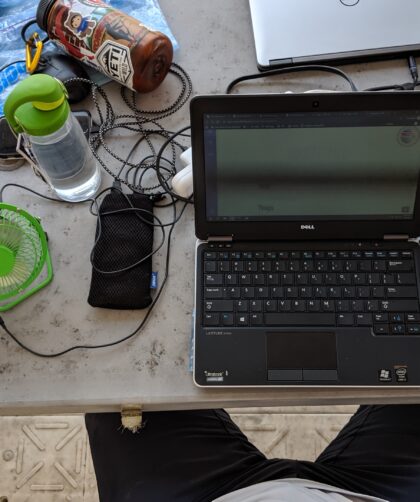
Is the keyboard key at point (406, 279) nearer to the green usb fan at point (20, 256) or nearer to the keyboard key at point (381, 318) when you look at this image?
the keyboard key at point (381, 318)

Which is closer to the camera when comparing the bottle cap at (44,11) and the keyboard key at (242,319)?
the keyboard key at (242,319)

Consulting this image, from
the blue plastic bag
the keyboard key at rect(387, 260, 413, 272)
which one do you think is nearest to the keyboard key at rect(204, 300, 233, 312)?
the keyboard key at rect(387, 260, 413, 272)

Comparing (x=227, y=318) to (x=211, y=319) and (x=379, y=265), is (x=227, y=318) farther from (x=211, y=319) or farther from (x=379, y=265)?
(x=379, y=265)

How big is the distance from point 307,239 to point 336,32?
364mm

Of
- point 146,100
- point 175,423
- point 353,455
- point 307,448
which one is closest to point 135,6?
point 146,100

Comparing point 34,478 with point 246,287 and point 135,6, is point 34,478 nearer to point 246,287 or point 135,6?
point 246,287

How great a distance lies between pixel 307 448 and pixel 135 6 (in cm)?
96

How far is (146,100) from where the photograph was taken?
2.92ft

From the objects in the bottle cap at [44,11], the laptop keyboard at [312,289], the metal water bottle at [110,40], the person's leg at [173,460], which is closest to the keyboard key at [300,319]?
the laptop keyboard at [312,289]

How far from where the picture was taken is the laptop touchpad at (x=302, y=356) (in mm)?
682

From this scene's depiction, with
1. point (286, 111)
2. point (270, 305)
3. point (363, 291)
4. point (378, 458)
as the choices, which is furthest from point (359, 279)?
point (378, 458)

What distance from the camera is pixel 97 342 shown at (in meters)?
0.73

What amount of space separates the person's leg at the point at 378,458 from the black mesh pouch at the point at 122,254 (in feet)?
1.28

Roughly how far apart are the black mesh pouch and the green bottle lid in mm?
145
